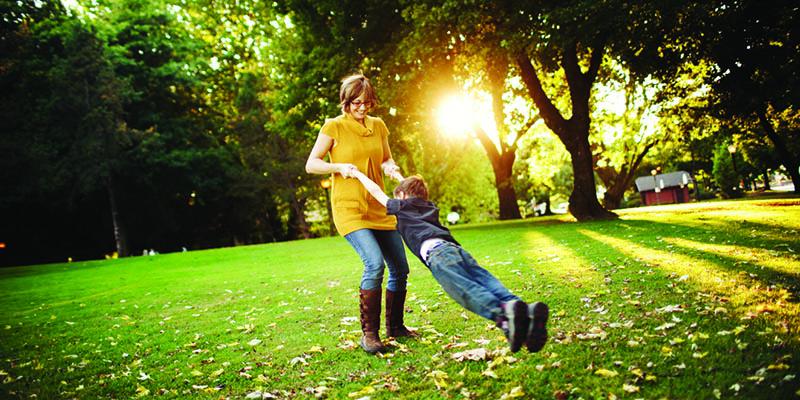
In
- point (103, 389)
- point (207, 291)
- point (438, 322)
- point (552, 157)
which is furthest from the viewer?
point (552, 157)

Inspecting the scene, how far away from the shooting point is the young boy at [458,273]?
3.35 metres

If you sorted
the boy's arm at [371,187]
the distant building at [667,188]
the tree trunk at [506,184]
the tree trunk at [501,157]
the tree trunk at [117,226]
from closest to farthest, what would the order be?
the boy's arm at [371,187], the tree trunk at [501,157], the tree trunk at [506,184], the tree trunk at [117,226], the distant building at [667,188]

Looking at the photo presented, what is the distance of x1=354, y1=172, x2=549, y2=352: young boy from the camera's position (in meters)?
3.35

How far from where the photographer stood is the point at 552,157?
39906 mm

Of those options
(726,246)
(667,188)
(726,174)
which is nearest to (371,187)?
(726,246)

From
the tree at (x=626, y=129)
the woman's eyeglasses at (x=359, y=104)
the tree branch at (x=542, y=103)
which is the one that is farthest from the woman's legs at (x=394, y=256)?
the tree at (x=626, y=129)

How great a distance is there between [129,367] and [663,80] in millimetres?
22442

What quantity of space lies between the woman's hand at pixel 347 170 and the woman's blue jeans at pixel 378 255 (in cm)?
58

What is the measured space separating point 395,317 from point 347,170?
177cm

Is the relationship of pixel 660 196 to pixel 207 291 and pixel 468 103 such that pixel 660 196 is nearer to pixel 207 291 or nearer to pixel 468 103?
pixel 468 103

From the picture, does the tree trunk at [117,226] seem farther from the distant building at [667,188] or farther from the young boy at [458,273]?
the distant building at [667,188]

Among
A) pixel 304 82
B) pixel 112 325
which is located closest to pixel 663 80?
pixel 304 82

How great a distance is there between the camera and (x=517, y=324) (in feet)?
10.9

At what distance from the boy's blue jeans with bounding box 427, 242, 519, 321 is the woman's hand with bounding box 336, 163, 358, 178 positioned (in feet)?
3.48
